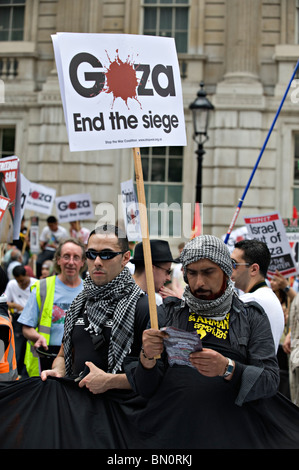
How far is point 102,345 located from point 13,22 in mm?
17395

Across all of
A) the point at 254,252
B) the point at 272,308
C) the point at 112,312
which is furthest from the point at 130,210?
the point at 112,312

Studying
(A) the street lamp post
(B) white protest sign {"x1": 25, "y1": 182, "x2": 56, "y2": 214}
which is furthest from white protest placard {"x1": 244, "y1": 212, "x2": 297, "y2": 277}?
(B) white protest sign {"x1": 25, "y1": 182, "x2": 56, "y2": 214}

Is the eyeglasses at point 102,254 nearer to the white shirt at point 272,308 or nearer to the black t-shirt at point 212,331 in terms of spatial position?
the black t-shirt at point 212,331

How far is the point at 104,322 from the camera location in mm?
3928

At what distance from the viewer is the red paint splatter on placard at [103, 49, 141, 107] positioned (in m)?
3.92

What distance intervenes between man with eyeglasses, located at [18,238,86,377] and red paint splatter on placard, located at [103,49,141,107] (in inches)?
92.9

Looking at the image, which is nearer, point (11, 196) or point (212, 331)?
point (212, 331)

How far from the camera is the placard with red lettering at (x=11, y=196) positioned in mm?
5922

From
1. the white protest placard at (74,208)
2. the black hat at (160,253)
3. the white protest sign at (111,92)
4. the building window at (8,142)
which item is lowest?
the black hat at (160,253)

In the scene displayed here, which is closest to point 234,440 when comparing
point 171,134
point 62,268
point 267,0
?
point 171,134

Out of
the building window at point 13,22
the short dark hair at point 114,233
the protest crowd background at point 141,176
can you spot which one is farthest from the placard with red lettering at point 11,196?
the building window at point 13,22

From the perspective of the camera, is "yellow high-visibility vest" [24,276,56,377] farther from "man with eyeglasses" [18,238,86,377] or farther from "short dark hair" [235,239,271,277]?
"short dark hair" [235,239,271,277]

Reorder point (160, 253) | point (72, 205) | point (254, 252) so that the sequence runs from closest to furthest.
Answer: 1. point (254, 252)
2. point (160, 253)
3. point (72, 205)

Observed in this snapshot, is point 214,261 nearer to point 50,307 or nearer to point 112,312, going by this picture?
point 112,312
